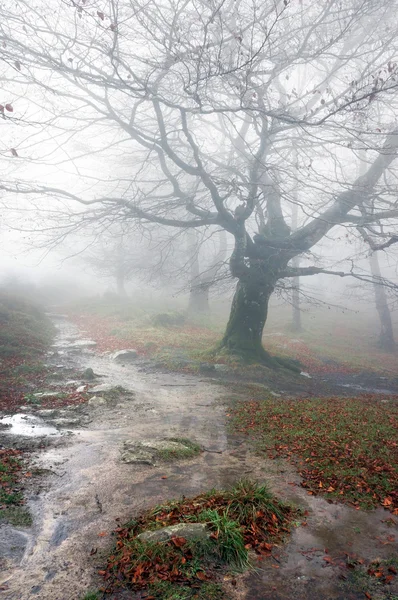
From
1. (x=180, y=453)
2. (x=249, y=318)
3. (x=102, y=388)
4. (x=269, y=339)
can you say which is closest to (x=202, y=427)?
(x=180, y=453)

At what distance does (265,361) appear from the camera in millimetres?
13656

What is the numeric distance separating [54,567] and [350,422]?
583cm

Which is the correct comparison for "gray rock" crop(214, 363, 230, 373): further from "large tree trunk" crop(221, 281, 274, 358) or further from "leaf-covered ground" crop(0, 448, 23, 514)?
"leaf-covered ground" crop(0, 448, 23, 514)

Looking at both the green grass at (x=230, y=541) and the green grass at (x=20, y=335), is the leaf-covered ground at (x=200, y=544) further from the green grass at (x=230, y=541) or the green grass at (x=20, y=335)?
the green grass at (x=20, y=335)

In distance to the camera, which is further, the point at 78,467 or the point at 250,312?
the point at 250,312

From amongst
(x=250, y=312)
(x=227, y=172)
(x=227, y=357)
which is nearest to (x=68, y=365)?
(x=227, y=357)

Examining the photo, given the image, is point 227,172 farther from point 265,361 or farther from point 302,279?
point 302,279

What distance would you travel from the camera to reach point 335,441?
20.7 feet

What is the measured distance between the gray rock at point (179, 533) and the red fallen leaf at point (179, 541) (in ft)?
0.17

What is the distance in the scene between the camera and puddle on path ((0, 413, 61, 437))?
6.55 metres

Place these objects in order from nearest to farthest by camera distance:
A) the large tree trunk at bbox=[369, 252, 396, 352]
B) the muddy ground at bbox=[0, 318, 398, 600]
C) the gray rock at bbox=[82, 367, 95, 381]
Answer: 1. the muddy ground at bbox=[0, 318, 398, 600]
2. the gray rock at bbox=[82, 367, 95, 381]
3. the large tree trunk at bbox=[369, 252, 396, 352]

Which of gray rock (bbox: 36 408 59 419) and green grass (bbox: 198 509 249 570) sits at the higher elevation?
green grass (bbox: 198 509 249 570)

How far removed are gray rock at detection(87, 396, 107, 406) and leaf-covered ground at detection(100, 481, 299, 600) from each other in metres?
4.69

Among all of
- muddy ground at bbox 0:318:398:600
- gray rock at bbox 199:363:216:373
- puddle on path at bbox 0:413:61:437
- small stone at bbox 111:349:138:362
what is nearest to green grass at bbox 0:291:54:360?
small stone at bbox 111:349:138:362
